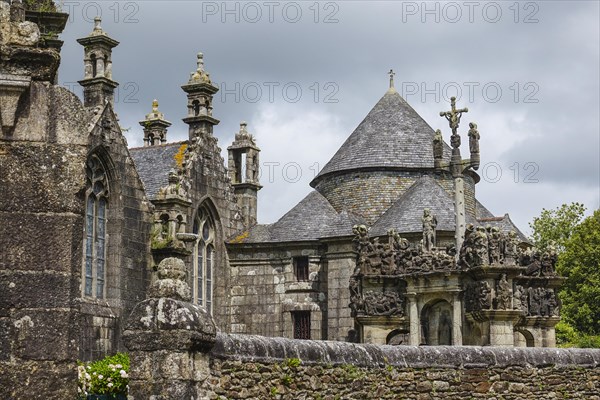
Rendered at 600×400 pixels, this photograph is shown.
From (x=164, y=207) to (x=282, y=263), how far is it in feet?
17.2

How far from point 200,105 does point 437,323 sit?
9.66 meters

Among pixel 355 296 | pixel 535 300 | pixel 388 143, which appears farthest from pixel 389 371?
pixel 388 143

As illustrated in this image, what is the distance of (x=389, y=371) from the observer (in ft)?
38.3

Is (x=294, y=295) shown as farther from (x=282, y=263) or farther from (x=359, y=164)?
(x=359, y=164)

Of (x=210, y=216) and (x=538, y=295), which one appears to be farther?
(x=210, y=216)

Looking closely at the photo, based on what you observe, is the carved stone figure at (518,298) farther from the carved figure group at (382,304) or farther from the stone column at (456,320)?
the carved figure group at (382,304)

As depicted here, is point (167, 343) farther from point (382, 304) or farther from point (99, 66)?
point (99, 66)

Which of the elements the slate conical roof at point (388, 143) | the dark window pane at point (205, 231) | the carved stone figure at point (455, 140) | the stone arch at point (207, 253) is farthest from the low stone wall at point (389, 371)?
the slate conical roof at point (388, 143)

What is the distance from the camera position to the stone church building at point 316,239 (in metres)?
22.8

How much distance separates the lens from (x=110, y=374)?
13.8 metres

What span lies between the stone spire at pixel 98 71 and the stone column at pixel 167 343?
16368 millimetres

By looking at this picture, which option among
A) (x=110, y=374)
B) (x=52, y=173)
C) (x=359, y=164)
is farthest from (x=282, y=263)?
(x=52, y=173)

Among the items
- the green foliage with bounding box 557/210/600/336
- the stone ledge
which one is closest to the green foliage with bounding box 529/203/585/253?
the green foliage with bounding box 557/210/600/336

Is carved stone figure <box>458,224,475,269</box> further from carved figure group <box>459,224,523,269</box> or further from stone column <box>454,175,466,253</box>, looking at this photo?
stone column <box>454,175,466,253</box>
